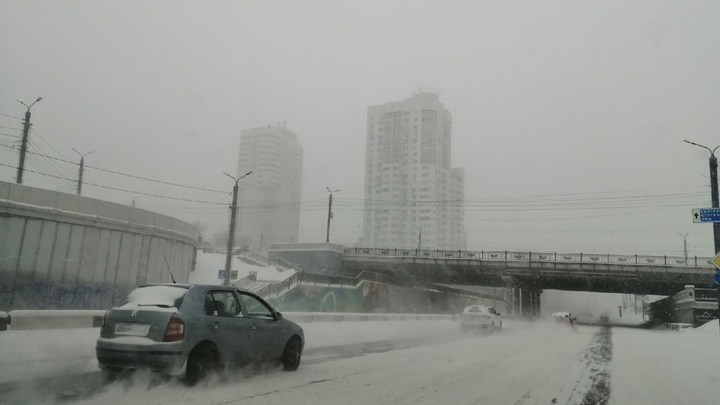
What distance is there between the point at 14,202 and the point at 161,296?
1919 cm

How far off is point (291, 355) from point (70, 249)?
66.9 feet

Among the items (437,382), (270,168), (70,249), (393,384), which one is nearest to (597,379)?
(437,382)

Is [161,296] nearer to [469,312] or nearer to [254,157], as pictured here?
[469,312]

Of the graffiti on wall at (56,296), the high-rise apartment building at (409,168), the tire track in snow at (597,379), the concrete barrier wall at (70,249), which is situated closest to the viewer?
the tire track in snow at (597,379)

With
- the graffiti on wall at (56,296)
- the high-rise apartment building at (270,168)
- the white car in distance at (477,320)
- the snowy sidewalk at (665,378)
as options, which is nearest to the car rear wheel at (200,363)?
the snowy sidewalk at (665,378)

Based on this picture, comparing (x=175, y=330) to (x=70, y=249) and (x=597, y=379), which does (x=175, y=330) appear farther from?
(x=70, y=249)

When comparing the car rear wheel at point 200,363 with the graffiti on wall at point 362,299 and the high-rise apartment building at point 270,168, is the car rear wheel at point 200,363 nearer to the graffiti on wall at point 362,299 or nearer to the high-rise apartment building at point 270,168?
the graffiti on wall at point 362,299

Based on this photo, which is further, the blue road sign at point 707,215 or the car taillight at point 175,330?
the blue road sign at point 707,215

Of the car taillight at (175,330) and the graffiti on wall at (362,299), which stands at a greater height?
the car taillight at (175,330)

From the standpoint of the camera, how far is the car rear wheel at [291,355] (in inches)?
350

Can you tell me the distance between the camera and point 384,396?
6.95m

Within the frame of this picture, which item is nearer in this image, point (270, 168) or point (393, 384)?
point (393, 384)

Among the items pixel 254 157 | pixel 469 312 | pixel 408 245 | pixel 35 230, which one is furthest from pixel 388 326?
pixel 408 245

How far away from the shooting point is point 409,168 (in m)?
118
